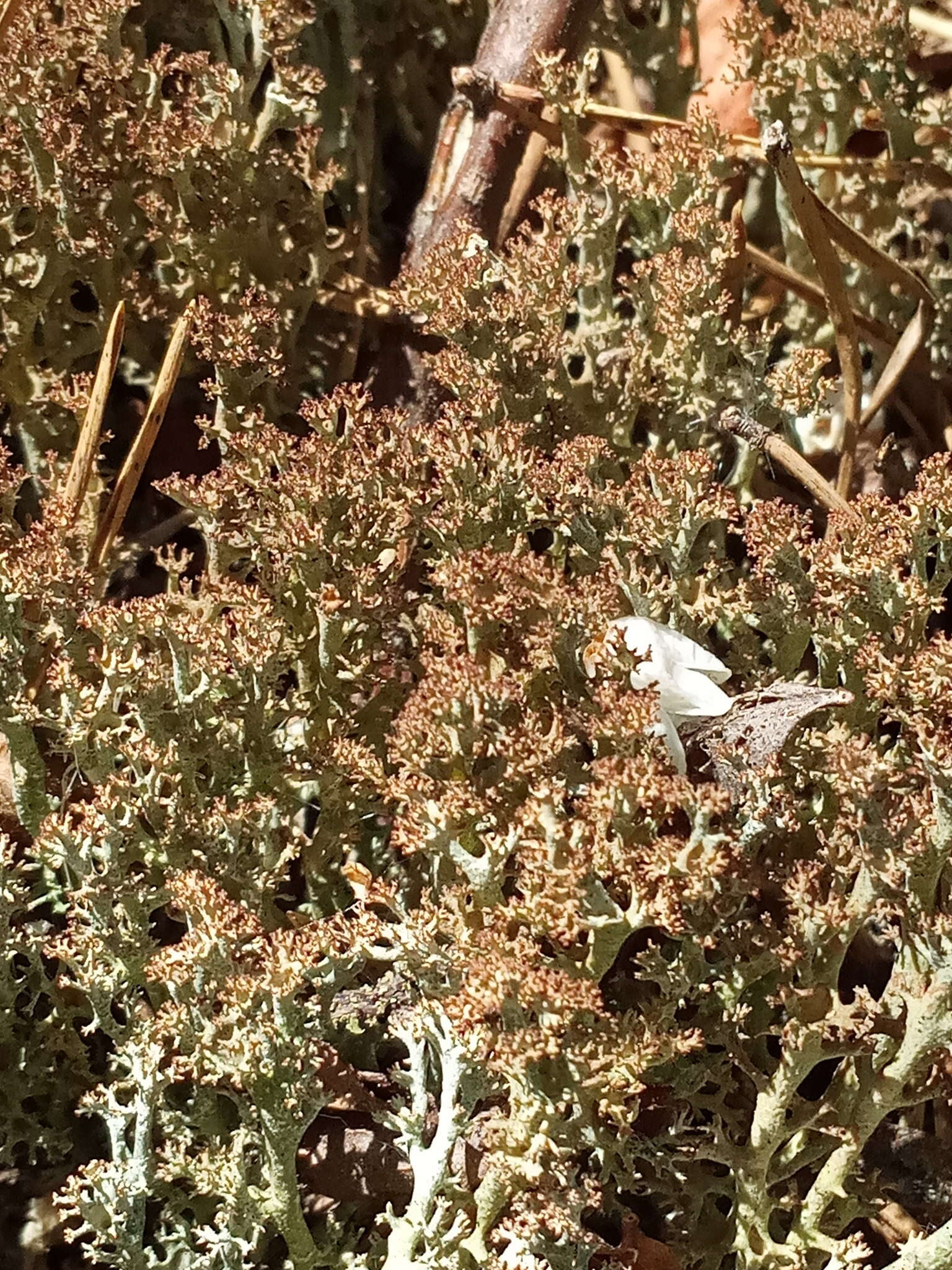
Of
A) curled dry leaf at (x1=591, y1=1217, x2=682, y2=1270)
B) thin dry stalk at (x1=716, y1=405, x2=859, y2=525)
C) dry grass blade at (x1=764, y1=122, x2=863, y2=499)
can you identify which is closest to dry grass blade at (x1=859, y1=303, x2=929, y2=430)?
dry grass blade at (x1=764, y1=122, x2=863, y2=499)

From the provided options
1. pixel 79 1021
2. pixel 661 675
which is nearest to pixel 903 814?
pixel 661 675

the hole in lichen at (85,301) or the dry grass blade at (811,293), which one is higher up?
the dry grass blade at (811,293)

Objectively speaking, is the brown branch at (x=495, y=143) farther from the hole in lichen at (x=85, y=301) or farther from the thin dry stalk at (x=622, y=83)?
the hole in lichen at (x=85, y=301)

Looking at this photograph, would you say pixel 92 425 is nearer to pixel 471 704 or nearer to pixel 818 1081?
pixel 471 704

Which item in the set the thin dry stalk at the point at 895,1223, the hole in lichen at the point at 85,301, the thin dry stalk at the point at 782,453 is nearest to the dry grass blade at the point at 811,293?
the thin dry stalk at the point at 782,453

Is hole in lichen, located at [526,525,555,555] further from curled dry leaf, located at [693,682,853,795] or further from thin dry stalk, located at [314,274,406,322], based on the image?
curled dry leaf, located at [693,682,853,795]

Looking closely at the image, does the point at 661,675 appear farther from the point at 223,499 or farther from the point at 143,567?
the point at 143,567
